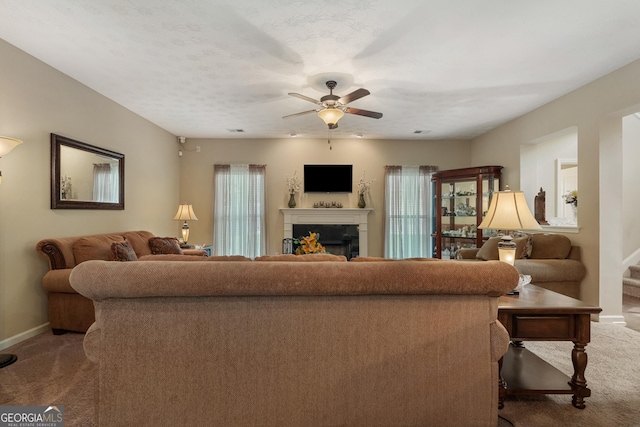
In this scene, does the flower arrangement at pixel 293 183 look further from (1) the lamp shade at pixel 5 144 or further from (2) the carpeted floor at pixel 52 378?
(1) the lamp shade at pixel 5 144

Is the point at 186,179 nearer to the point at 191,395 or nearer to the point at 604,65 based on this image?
the point at 191,395

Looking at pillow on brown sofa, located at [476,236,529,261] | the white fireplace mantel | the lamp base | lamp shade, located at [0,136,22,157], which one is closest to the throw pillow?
the lamp base

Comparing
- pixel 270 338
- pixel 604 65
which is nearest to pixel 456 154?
pixel 604 65

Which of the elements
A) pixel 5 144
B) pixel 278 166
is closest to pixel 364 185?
pixel 278 166

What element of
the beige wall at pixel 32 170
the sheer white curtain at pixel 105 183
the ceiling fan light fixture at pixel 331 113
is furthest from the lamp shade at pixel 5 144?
the ceiling fan light fixture at pixel 331 113

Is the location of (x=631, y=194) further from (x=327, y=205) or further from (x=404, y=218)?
(x=327, y=205)

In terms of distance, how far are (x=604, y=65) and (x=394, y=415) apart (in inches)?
154

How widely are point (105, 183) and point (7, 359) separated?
2257 millimetres

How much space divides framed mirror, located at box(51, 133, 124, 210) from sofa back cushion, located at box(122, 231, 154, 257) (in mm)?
440

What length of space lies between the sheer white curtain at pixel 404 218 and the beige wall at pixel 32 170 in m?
4.63

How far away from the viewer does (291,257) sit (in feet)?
6.04

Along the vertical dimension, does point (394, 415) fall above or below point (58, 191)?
below

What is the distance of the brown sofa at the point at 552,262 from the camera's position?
361 centimetres

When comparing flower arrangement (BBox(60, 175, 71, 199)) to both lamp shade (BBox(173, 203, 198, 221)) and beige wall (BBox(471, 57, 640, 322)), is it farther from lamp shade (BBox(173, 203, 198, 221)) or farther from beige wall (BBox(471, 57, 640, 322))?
beige wall (BBox(471, 57, 640, 322))
